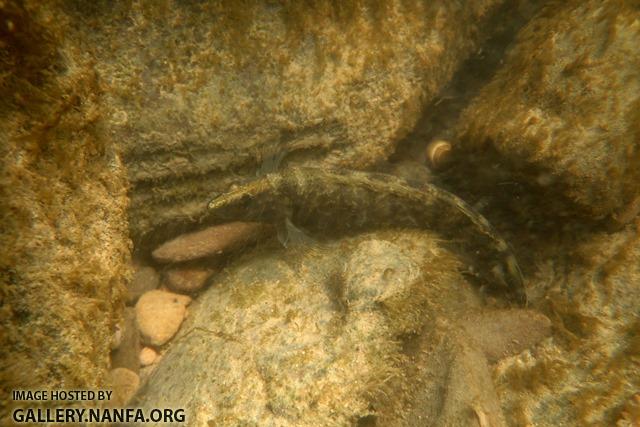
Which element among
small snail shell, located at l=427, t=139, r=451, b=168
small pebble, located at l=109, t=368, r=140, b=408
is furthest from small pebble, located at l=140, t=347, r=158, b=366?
small snail shell, located at l=427, t=139, r=451, b=168

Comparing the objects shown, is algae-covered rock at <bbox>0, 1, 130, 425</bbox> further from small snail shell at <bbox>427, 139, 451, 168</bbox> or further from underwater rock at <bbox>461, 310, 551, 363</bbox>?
small snail shell at <bbox>427, 139, 451, 168</bbox>

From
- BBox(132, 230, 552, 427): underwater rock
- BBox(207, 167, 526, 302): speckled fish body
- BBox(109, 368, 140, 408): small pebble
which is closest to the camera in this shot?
BBox(132, 230, 552, 427): underwater rock

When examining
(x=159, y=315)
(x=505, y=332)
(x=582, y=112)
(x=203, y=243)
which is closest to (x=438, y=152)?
Answer: (x=582, y=112)

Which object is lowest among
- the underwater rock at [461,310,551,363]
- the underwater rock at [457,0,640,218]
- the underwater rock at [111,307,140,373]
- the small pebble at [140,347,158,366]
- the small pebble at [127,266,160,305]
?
the small pebble at [140,347,158,366]

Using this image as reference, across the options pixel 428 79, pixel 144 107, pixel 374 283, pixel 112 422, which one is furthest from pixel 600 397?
pixel 144 107

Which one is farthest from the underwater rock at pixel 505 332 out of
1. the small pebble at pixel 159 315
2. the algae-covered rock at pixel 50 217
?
the algae-covered rock at pixel 50 217

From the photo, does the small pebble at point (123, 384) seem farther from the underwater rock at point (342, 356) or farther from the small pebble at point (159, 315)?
the small pebble at point (159, 315)

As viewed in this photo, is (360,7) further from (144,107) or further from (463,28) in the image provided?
(144,107)

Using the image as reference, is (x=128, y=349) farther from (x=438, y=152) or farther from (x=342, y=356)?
(x=438, y=152)
